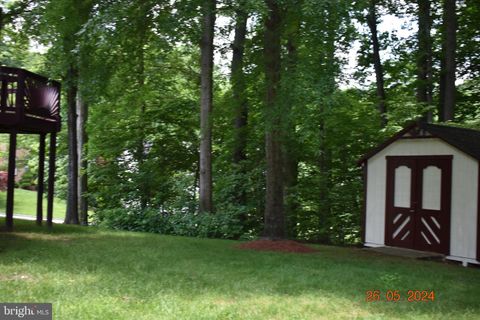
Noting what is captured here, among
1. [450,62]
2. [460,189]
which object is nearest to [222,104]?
[450,62]

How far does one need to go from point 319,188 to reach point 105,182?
892 cm

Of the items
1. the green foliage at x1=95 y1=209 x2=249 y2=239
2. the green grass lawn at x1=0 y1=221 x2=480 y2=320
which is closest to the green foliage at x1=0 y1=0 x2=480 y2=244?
the green foliage at x1=95 y1=209 x2=249 y2=239

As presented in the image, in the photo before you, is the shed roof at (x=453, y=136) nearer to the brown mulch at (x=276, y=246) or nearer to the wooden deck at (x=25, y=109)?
the brown mulch at (x=276, y=246)

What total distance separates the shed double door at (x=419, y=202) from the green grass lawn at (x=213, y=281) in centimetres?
102

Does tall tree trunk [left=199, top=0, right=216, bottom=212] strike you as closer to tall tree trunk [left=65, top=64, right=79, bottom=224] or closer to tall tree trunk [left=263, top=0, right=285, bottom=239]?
tall tree trunk [left=65, top=64, right=79, bottom=224]

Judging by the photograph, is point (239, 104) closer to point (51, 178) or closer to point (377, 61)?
point (51, 178)

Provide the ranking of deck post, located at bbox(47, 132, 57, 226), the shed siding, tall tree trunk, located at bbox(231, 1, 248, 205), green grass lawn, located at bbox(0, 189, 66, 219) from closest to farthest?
the shed siding → deck post, located at bbox(47, 132, 57, 226) → tall tree trunk, located at bbox(231, 1, 248, 205) → green grass lawn, located at bbox(0, 189, 66, 219)

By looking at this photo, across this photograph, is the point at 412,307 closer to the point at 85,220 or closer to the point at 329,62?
the point at 329,62

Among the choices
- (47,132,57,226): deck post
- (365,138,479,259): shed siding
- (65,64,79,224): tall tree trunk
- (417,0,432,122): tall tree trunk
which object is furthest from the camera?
(417,0,432,122): tall tree trunk

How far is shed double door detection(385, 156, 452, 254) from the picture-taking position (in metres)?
12.5

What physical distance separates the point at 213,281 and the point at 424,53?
16.8 m

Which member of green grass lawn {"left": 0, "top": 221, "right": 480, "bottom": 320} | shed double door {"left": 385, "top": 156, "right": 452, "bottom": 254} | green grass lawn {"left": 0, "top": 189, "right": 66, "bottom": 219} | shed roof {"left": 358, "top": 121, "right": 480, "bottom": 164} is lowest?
green grass lawn {"left": 0, "top": 189, "right": 66, "bottom": 219}

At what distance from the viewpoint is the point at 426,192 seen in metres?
13.0

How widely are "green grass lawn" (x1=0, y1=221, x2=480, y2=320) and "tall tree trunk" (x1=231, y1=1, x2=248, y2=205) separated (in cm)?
725
